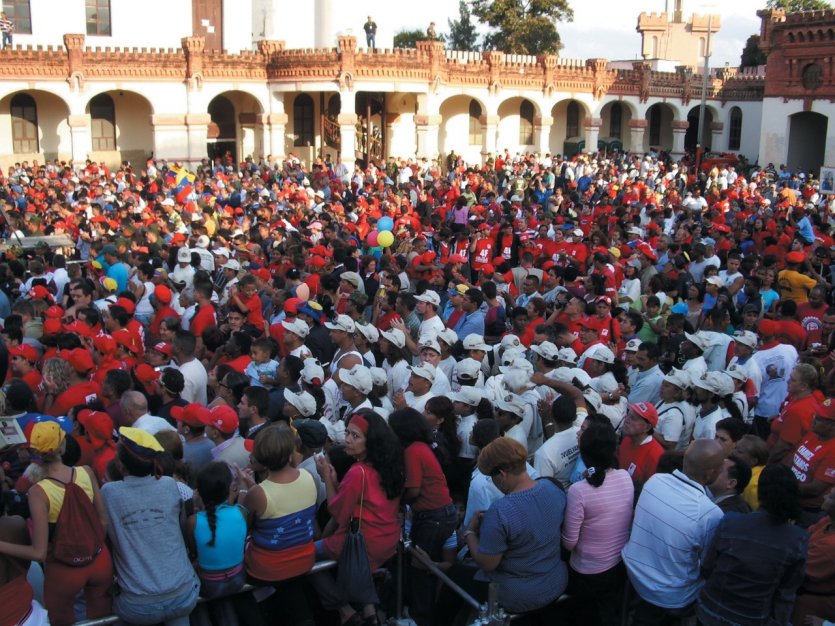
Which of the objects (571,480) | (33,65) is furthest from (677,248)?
(33,65)

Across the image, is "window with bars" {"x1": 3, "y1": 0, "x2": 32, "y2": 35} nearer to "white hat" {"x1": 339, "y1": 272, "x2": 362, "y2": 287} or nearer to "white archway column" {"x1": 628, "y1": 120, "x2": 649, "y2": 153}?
"white archway column" {"x1": 628, "y1": 120, "x2": 649, "y2": 153}

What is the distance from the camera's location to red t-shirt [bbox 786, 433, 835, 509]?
17.3 ft

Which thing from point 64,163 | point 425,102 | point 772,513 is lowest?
point 772,513

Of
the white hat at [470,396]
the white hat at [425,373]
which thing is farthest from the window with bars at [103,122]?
the white hat at [470,396]

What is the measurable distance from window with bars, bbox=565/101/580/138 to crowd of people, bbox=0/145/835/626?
90.1ft

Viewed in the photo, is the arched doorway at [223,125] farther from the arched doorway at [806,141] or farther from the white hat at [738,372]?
the white hat at [738,372]

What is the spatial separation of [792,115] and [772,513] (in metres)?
35.6

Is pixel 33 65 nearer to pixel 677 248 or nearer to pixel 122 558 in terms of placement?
pixel 677 248

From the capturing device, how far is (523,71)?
32562mm

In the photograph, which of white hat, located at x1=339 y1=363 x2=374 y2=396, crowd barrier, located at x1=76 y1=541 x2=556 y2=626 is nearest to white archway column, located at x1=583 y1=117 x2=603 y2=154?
white hat, located at x1=339 y1=363 x2=374 y2=396

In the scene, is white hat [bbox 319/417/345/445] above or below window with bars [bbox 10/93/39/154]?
below

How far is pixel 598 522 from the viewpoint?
464 cm

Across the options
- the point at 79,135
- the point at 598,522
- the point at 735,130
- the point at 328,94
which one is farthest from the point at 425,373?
the point at 735,130

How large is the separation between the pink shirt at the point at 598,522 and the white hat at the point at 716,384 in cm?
161
